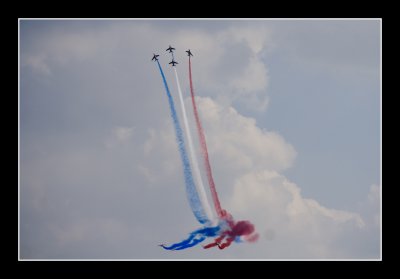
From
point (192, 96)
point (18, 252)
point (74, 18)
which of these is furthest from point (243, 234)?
point (74, 18)

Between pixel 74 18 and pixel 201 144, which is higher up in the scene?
pixel 74 18

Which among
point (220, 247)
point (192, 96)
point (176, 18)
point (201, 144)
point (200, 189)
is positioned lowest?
point (220, 247)

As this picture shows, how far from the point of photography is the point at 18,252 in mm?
33938

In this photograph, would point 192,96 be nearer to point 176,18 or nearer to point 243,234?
point 176,18

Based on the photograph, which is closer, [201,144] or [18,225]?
[18,225]

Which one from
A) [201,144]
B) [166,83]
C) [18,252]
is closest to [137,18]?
[166,83]

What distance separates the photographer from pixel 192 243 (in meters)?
35.6

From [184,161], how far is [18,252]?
10.4 meters

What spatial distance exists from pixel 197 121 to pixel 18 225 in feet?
38.1

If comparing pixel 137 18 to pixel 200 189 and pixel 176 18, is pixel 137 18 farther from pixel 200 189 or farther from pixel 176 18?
pixel 200 189

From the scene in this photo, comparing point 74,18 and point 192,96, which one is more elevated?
point 74,18

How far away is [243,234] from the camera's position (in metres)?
35.7

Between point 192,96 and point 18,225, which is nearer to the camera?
point 18,225

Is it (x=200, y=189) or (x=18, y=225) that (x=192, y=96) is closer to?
(x=200, y=189)
